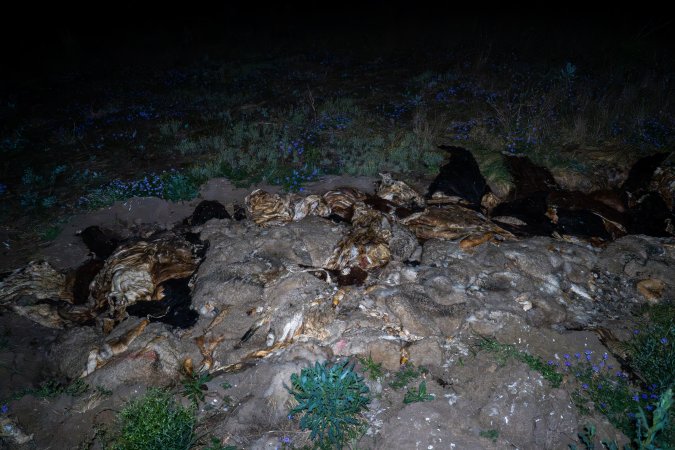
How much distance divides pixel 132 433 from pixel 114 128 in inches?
284

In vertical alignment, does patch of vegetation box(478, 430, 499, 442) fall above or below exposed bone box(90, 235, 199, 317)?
below

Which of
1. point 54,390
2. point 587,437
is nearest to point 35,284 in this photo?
point 54,390

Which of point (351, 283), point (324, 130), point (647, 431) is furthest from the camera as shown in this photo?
point (324, 130)

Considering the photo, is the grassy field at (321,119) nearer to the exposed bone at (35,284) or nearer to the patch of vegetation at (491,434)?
the exposed bone at (35,284)

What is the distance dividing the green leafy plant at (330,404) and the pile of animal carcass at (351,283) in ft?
0.58

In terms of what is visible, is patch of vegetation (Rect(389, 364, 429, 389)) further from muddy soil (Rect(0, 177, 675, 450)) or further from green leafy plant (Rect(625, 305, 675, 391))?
green leafy plant (Rect(625, 305, 675, 391))

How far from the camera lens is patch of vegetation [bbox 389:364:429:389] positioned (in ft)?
9.81

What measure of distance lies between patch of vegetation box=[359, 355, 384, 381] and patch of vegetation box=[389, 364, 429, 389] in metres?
0.12

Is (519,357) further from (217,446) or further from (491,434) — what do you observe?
(217,446)

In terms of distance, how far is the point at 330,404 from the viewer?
8.68ft

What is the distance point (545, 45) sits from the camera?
37.1 feet

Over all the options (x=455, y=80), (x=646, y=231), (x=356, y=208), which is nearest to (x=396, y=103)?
(x=455, y=80)

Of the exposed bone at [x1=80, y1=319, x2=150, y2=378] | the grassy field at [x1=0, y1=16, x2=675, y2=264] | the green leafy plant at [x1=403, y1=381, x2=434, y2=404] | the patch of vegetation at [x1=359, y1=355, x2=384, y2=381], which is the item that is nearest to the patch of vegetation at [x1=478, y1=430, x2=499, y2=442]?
the green leafy plant at [x1=403, y1=381, x2=434, y2=404]

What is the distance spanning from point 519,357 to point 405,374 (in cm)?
93
